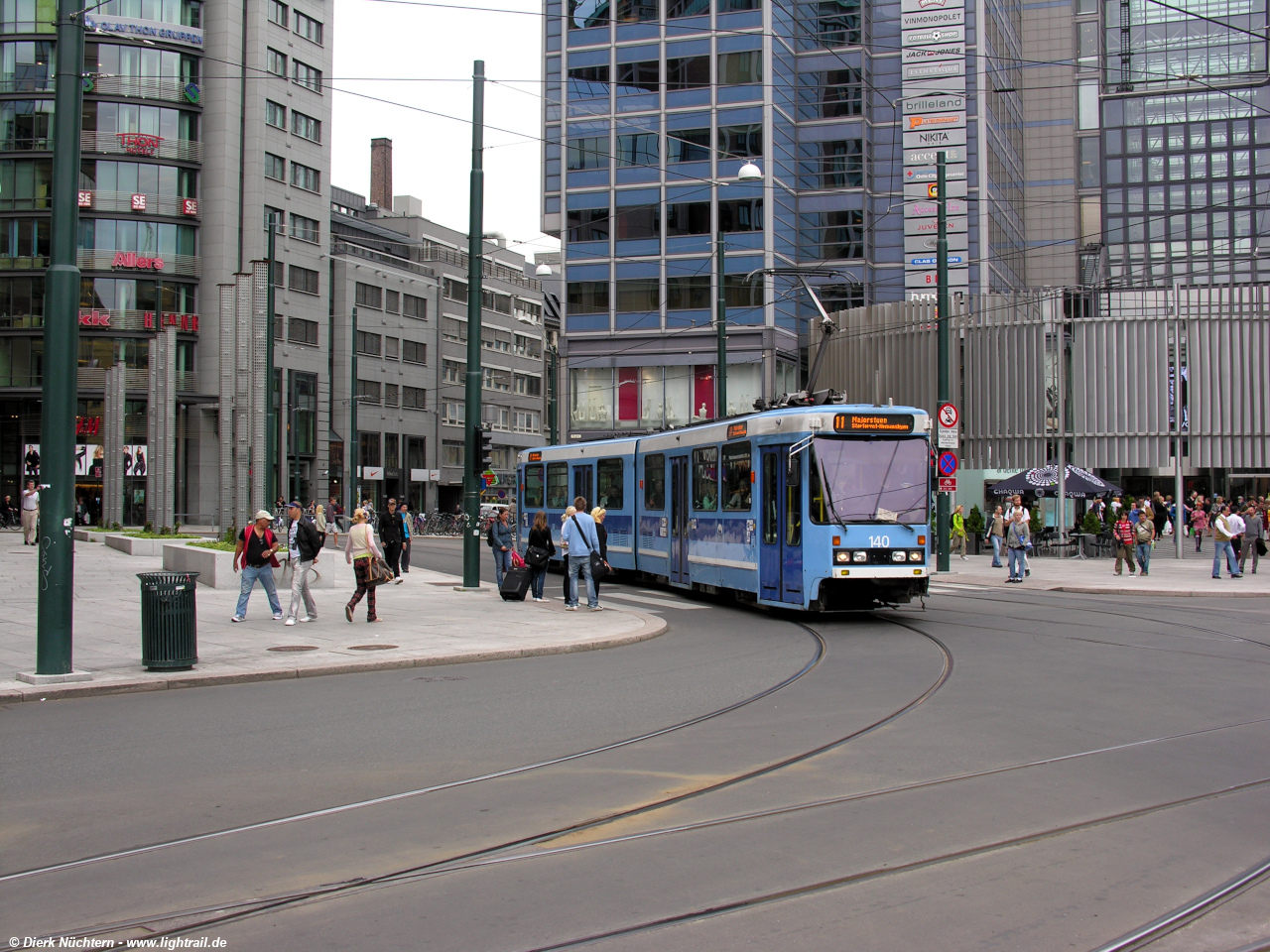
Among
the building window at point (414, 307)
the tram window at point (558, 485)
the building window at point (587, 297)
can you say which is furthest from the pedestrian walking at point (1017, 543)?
the building window at point (414, 307)

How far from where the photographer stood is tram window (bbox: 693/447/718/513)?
19.4 m

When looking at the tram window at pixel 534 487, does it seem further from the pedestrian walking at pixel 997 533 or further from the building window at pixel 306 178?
the building window at pixel 306 178

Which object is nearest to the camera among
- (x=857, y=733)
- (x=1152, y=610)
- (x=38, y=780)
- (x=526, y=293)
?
(x=38, y=780)

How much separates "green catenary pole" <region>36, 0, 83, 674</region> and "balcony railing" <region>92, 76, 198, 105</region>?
54.4 m

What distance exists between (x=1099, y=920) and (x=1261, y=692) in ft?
22.4

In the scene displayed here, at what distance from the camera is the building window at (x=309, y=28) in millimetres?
66625

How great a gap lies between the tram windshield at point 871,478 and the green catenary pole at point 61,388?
9507mm

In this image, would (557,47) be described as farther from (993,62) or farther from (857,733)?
(857,733)

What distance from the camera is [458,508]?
85.7 meters

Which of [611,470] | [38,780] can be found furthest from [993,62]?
[38,780]

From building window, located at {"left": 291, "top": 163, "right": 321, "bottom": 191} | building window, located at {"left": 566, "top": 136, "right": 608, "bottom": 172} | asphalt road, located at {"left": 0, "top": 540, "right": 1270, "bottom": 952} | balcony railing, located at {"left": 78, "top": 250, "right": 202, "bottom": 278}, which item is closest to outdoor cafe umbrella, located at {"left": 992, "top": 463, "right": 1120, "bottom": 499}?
asphalt road, located at {"left": 0, "top": 540, "right": 1270, "bottom": 952}

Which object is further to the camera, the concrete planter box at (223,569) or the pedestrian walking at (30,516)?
the pedestrian walking at (30,516)

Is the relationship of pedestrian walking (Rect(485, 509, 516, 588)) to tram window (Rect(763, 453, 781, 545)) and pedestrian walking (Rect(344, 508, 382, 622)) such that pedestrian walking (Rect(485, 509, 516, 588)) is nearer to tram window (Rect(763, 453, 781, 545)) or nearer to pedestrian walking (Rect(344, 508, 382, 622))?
pedestrian walking (Rect(344, 508, 382, 622))

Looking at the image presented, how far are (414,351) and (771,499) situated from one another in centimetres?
6674
